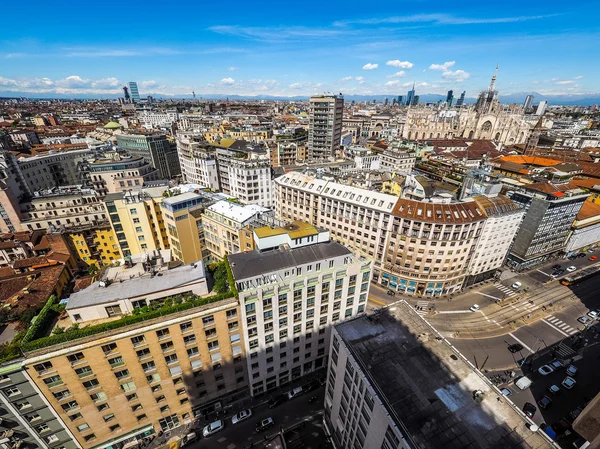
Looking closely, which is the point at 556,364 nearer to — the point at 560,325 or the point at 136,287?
the point at 560,325

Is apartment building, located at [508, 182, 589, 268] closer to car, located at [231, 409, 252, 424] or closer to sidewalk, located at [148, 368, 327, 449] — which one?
sidewalk, located at [148, 368, 327, 449]

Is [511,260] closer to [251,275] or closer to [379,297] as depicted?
[379,297]

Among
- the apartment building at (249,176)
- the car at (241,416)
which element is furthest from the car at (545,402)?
the apartment building at (249,176)

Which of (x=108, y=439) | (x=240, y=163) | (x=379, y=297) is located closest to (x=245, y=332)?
(x=108, y=439)

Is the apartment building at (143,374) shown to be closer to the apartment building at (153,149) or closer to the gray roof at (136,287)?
the gray roof at (136,287)

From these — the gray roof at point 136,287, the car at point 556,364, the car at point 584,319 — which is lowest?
the car at point 584,319

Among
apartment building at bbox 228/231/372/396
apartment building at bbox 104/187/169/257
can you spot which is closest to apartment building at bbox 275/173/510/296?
apartment building at bbox 228/231/372/396
